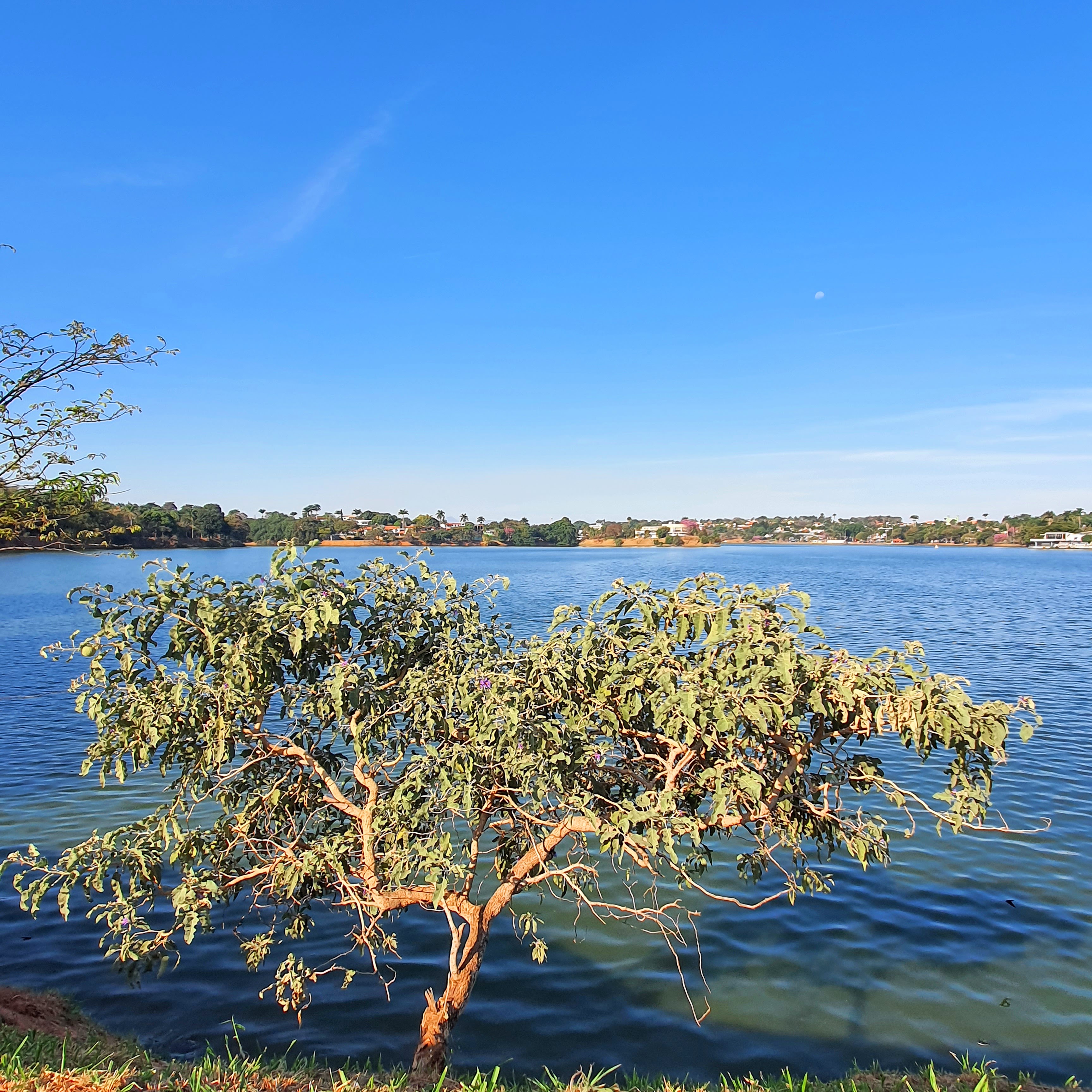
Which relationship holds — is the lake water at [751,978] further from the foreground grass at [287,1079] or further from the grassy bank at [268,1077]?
the foreground grass at [287,1079]

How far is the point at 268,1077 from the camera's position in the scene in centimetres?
691

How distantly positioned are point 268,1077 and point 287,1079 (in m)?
0.16

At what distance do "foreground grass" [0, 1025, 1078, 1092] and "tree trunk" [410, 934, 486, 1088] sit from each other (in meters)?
0.23

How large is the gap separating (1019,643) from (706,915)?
34.1m

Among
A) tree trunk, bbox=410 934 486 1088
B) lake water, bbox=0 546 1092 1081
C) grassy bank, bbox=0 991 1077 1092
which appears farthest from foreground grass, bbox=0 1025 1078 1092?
lake water, bbox=0 546 1092 1081

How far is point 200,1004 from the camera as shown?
10266mm

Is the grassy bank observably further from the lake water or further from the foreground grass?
the lake water

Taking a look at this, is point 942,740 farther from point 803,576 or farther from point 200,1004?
point 803,576

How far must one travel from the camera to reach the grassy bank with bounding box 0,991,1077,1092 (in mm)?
6152

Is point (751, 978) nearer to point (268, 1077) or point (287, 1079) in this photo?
point (287, 1079)

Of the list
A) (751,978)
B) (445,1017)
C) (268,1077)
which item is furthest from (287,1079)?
(751,978)

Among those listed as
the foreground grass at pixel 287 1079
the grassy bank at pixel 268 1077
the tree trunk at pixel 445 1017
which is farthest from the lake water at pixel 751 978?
the tree trunk at pixel 445 1017

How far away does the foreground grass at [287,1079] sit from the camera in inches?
241

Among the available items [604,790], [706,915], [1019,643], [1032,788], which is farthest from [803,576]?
[604,790]
